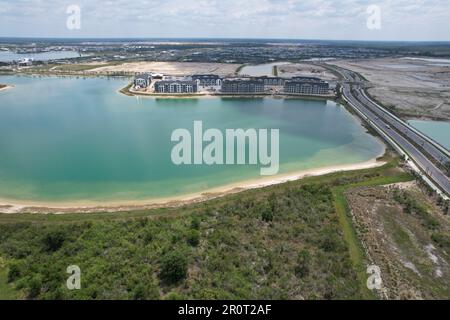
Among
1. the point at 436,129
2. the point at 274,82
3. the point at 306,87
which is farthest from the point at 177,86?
the point at 436,129

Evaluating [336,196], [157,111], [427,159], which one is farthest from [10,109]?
[427,159]

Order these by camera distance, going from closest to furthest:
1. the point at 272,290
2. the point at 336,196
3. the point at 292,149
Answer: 1. the point at 272,290
2. the point at 336,196
3. the point at 292,149

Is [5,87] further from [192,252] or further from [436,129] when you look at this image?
[436,129]

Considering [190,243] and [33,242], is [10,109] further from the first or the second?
[190,243]

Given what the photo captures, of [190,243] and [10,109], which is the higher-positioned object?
[10,109]

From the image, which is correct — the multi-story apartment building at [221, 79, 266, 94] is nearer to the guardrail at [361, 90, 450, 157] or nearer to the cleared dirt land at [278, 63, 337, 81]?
the guardrail at [361, 90, 450, 157]

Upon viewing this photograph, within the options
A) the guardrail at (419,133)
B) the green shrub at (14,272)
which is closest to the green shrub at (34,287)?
the green shrub at (14,272)
